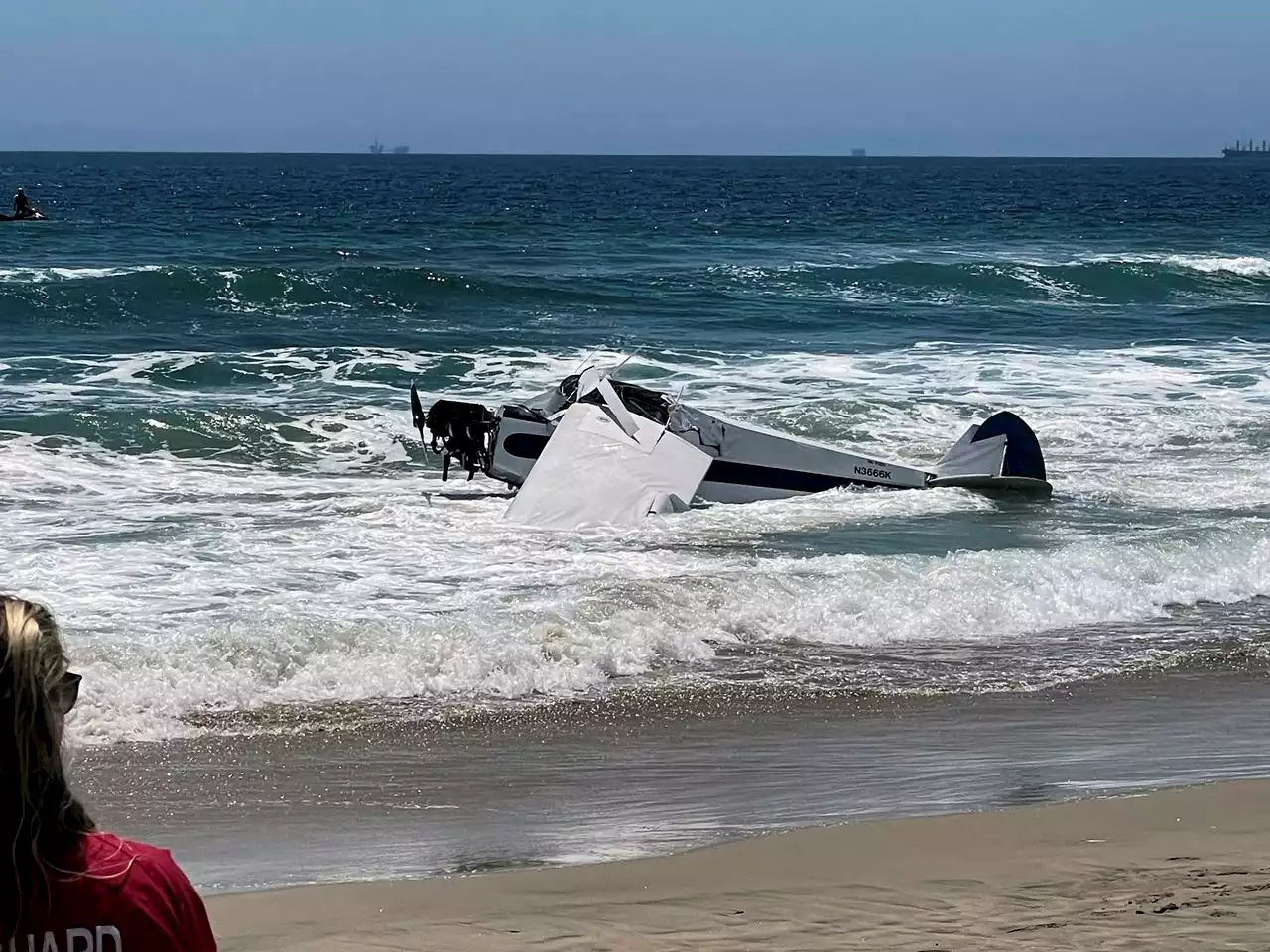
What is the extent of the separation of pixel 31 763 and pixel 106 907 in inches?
9.2

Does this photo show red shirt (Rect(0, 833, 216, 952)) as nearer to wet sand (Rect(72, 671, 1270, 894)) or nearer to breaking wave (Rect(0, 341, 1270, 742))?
A: wet sand (Rect(72, 671, 1270, 894))

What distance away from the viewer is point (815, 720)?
27.7 ft

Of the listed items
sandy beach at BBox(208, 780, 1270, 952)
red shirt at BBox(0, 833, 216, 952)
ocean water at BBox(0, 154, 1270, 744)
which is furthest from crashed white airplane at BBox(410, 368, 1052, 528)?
red shirt at BBox(0, 833, 216, 952)

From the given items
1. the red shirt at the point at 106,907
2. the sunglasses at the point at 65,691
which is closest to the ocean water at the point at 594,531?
the red shirt at the point at 106,907

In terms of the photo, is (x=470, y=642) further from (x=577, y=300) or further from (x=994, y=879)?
(x=577, y=300)

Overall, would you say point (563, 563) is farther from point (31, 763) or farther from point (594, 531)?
point (31, 763)

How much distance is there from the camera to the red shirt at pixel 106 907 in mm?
2014

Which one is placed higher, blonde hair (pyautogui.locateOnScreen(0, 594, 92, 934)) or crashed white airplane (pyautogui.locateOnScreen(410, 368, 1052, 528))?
blonde hair (pyautogui.locateOnScreen(0, 594, 92, 934))

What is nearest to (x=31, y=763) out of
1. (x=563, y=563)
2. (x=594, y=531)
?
(x=563, y=563)

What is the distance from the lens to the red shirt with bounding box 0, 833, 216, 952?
2014 millimetres

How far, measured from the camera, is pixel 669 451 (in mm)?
14719

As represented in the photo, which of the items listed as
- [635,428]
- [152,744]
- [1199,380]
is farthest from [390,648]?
[1199,380]

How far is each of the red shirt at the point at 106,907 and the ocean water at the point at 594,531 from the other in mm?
6242

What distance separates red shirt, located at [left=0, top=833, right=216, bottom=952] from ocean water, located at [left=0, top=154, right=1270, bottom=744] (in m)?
6.24
